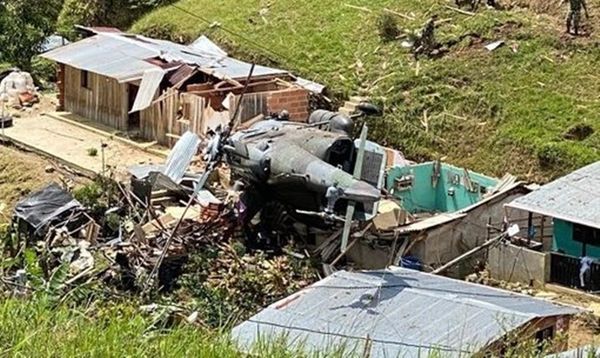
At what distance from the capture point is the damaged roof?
2789cm

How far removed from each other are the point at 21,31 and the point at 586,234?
65.4ft

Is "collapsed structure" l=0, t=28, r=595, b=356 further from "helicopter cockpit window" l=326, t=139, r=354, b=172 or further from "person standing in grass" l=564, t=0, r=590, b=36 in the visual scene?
"person standing in grass" l=564, t=0, r=590, b=36

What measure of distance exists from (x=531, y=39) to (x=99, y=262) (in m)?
13.4

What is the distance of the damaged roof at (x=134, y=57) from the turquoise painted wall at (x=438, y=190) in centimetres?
600

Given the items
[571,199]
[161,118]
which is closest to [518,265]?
[571,199]

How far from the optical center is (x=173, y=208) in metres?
23.2

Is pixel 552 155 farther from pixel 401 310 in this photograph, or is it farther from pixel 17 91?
pixel 17 91

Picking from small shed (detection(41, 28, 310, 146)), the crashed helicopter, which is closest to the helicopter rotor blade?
the crashed helicopter

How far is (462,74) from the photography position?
27672 millimetres

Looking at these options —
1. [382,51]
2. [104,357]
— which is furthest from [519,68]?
[104,357]

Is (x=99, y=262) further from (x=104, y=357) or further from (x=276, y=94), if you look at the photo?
(x=104, y=357)

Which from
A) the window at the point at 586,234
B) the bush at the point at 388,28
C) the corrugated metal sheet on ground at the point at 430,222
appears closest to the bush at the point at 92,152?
the corrugated metal sheet on ground at the point at 430,222

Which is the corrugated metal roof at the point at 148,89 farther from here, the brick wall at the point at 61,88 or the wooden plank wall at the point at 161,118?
the brick wall at the point at 61,88

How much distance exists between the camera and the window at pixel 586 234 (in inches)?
793
